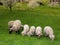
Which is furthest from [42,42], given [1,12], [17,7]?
[17,7]

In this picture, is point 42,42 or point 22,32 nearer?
point 42,42

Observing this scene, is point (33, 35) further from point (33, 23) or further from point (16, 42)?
point (33, 23)

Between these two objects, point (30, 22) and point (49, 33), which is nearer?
point (49, 33)

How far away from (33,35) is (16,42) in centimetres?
130

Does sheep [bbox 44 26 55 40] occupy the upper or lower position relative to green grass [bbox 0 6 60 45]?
upper

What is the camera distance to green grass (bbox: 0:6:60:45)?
10.4 m

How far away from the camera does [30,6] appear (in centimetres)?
1795

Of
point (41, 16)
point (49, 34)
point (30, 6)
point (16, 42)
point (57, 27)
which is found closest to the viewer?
point (16, 42)

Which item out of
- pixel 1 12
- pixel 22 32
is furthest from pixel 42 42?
pixel 1 12

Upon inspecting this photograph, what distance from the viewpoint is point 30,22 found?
47.1ft

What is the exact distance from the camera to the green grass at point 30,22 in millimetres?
10365

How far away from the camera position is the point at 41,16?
52.4 ft

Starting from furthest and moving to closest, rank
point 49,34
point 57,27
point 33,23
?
point 33,23 < point 57,27 < point 49,34

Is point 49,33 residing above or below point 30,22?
above
